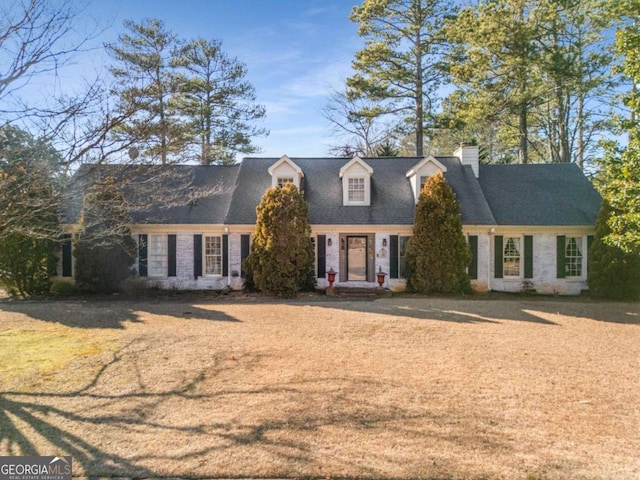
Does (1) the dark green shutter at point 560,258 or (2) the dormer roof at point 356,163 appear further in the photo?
(2) the dormer roof at point 356,163

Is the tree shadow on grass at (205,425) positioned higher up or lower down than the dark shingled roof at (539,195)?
lower down

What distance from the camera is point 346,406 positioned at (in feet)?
15.2

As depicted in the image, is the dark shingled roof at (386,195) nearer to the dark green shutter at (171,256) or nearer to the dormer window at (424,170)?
the dormer window at (424,170)

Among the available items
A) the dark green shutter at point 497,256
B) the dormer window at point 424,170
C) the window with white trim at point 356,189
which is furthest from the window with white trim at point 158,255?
the dark green shutter at point 497,256

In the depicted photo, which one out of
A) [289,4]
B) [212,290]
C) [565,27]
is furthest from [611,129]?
[212,290]

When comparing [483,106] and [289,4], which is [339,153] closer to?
[483,106]

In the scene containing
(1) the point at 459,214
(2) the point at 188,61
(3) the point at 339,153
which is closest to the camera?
(1) the point at 459,214

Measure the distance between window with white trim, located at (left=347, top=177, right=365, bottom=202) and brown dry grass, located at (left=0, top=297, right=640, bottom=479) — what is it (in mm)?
7416

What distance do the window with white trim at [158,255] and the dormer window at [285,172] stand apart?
5191 millimetres

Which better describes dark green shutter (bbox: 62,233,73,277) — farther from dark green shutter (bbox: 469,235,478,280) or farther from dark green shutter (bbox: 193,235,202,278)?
dark green shutter (bbox: 469,235,478,280)

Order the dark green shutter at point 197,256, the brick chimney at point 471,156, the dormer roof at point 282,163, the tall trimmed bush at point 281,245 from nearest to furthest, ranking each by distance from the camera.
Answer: the tall trimmed bush at point 281,245 < the dark green shutter at point 197,256 < the dormer roof at point 282,163 < the brick chimney at point 471,156

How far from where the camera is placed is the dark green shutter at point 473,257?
1446 centimetres

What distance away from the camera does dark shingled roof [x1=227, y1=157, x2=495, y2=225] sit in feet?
48.9

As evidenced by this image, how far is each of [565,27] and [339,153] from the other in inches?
614
